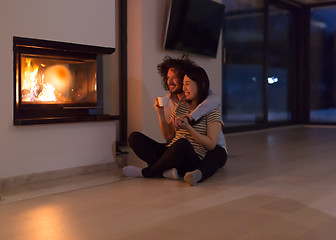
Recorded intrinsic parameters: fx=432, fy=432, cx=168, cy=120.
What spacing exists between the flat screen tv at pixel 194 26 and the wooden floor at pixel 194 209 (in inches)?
76.5

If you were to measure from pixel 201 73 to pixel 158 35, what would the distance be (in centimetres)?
179

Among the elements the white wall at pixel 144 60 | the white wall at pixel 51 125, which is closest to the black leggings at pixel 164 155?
the white wall at pixel 51 125

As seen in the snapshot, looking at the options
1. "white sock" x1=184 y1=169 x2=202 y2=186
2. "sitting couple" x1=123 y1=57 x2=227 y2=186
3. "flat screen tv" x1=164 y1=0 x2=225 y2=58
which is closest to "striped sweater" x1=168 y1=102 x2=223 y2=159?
"sitting couple" x1=123 y1=57 x2=227 y2=186

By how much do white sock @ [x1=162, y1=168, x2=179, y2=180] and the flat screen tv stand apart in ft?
6.76

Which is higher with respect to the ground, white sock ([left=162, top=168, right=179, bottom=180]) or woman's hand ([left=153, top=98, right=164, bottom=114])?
woman's hand ([left=153, top=98, right=164, bottom=114])

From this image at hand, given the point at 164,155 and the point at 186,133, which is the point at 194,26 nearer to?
the point at 186,133

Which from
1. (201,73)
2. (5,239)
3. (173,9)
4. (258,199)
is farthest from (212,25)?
(5,239)

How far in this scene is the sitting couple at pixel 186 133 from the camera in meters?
2.86

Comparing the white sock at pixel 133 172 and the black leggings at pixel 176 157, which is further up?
the black leggings at pixel 176 157

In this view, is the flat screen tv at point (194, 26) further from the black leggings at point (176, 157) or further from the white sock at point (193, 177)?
the white sock at point (193, 177)

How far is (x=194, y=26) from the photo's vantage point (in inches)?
197

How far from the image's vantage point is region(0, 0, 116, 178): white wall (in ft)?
9.07

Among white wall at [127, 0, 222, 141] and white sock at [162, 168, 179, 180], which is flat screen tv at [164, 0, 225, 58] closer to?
white wall at [127, 0, 222, 141]

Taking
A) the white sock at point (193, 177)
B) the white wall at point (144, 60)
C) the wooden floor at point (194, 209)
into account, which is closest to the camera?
the wooden floor at point (194, 209)
